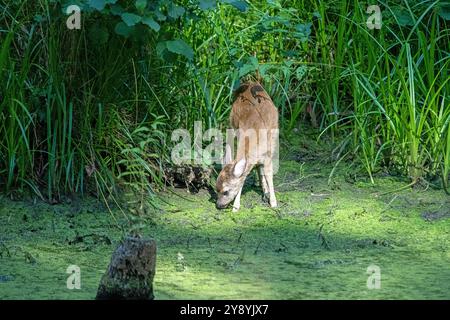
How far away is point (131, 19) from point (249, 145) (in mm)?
1187

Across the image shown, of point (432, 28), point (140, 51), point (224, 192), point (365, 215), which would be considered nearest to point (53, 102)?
point (140, 51)

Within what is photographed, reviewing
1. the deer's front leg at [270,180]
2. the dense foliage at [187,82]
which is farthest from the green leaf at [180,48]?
A: the deer's front leg at [270,180]

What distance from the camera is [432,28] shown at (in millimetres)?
7301

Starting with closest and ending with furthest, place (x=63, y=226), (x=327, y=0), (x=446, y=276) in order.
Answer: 1. (x=446, y=276)
2. (x=63, y=226)
3. (x=327, y=0)

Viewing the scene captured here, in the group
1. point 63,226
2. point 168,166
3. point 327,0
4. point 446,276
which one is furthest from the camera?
point 327,0

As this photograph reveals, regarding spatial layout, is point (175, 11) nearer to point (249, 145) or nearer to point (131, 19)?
point (131, 19)

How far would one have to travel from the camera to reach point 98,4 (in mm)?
5941

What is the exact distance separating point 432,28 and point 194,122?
1.81m

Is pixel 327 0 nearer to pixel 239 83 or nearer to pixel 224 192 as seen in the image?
pixel 239 83

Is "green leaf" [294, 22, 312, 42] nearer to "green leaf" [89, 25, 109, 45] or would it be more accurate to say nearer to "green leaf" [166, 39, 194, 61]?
"green leaf" [166, 39, 194, 61]

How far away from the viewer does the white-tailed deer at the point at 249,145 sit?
6.52 m

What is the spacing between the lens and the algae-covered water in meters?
5.10

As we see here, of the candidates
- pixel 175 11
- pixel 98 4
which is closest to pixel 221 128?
pixel 175 11

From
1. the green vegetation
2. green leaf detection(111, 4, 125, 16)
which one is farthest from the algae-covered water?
green leaf detection(111, 4, 125, 16)
